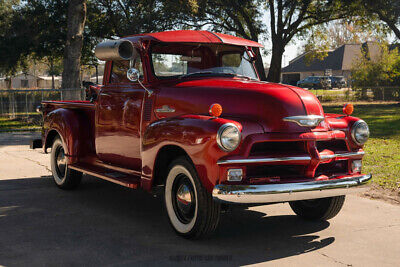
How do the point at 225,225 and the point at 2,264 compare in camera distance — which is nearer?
the point at 2,264

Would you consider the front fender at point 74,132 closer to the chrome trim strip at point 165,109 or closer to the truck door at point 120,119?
the truck door at point 120,119

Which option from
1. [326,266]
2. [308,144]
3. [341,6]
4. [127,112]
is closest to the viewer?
[326,266]

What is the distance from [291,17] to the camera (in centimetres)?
2766

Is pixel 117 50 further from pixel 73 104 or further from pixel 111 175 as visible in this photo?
pixel 73 104

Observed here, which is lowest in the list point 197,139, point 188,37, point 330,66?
point 197,139

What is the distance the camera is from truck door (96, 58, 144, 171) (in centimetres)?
592

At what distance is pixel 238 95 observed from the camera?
504 centimetres

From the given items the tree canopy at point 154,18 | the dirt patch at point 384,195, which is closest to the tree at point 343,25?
the tree canopy at point 154,18

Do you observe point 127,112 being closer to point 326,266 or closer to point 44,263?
point 44,263

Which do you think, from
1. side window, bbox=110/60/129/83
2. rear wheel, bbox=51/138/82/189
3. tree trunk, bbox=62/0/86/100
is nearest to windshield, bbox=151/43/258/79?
side window, bbox=110/60/129/83

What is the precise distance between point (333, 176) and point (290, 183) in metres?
0.68

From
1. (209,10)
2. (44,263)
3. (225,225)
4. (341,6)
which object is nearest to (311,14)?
(341,6)

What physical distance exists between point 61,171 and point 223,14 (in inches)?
844

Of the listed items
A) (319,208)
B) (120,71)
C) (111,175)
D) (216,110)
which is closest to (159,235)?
(111,175)
